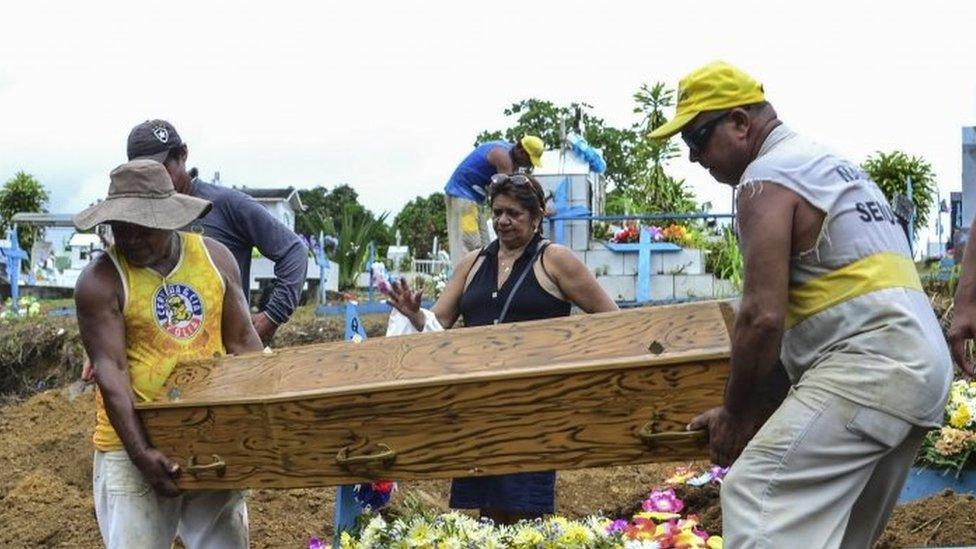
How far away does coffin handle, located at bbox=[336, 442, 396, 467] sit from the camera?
3932 millimetres

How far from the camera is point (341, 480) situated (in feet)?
13.3

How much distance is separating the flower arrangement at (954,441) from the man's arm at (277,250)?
126 inches

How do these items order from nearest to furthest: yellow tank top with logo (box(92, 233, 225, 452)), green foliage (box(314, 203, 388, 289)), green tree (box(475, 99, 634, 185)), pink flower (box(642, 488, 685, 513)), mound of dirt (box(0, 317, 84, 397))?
yellow tank top with logo (box(92, 233, 225, 452)) → pink flower (box(642, 488, 685, 513)) → mound of dirt (box(0, 317, 84, 397)) → green foliage (box(314, 203, 388, 289)) → green tree (box(475, 99, 634, 185))

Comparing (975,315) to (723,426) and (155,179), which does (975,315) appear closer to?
(723,426)

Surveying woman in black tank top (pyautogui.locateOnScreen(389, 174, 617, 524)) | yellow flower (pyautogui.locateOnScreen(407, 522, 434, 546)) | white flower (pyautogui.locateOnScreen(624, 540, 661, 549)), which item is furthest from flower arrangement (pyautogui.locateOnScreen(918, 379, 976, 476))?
yellow flower (pyautogui.locateOnScreen(407, 522, 434, 546))

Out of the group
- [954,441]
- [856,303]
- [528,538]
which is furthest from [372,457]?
[954,441]

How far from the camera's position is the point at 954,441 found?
6.68 metres

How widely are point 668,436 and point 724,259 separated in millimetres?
10100

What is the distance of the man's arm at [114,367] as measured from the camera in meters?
4.15

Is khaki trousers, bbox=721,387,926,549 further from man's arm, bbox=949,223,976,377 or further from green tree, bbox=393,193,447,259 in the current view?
green tree, bbox=393,193,447,259

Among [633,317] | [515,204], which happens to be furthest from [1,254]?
[633,317]

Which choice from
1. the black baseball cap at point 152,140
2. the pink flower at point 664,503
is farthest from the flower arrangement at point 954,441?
the black baseball cap at point 152,140

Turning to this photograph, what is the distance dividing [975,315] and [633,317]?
988 mm

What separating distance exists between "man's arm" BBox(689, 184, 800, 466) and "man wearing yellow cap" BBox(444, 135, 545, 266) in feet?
18.1
